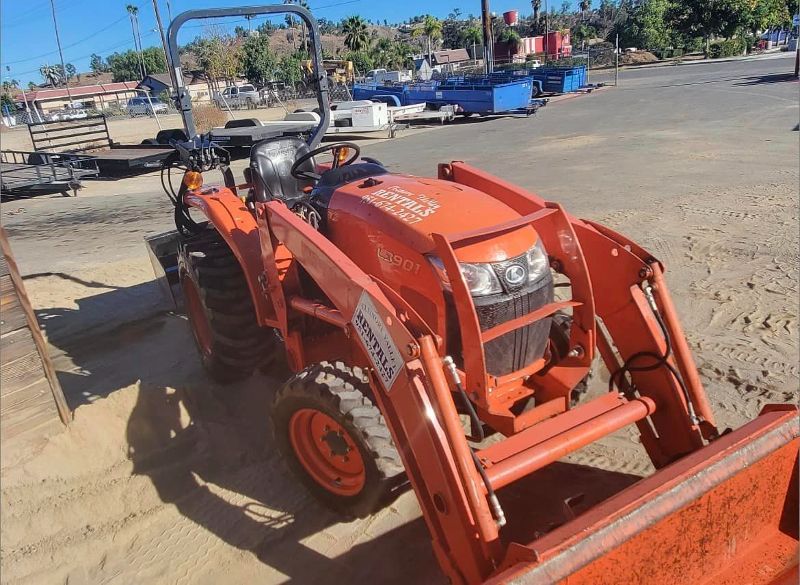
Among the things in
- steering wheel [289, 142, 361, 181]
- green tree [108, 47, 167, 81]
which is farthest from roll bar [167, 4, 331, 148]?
green tree [108, 47, 167, 81]

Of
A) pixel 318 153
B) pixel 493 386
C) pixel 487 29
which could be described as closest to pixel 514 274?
pixel 493 386

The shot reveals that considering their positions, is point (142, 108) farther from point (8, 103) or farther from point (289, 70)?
point (8, 103)

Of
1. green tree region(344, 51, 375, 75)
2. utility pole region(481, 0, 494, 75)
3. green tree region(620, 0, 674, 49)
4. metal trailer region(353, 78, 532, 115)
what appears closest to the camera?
metal trailer region(353, 78, 532, 115)

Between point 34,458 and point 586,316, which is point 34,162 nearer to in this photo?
point 34,458

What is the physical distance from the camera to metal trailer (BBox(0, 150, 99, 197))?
492 inches

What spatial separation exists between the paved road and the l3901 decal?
3.57m

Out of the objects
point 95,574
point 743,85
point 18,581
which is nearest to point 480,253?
point 95,574

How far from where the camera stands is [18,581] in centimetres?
266

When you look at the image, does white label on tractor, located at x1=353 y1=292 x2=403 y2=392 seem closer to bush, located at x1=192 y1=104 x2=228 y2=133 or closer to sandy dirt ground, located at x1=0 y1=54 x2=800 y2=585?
sandy dirt ground, located at x1=0 y1=54 x2=800 y2=585

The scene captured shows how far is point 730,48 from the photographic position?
138 ft

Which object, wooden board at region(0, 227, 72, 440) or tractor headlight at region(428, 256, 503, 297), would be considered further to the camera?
wooden board at region(0, 227, 72, 440)

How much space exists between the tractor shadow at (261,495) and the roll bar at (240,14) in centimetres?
195

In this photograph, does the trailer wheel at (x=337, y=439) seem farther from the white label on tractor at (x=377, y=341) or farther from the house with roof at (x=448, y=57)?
the house with roof at (x=448, y=57)

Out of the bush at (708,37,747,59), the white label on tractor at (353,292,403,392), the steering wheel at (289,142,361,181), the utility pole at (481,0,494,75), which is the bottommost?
the white label on tractor at (353,292,403,392)
